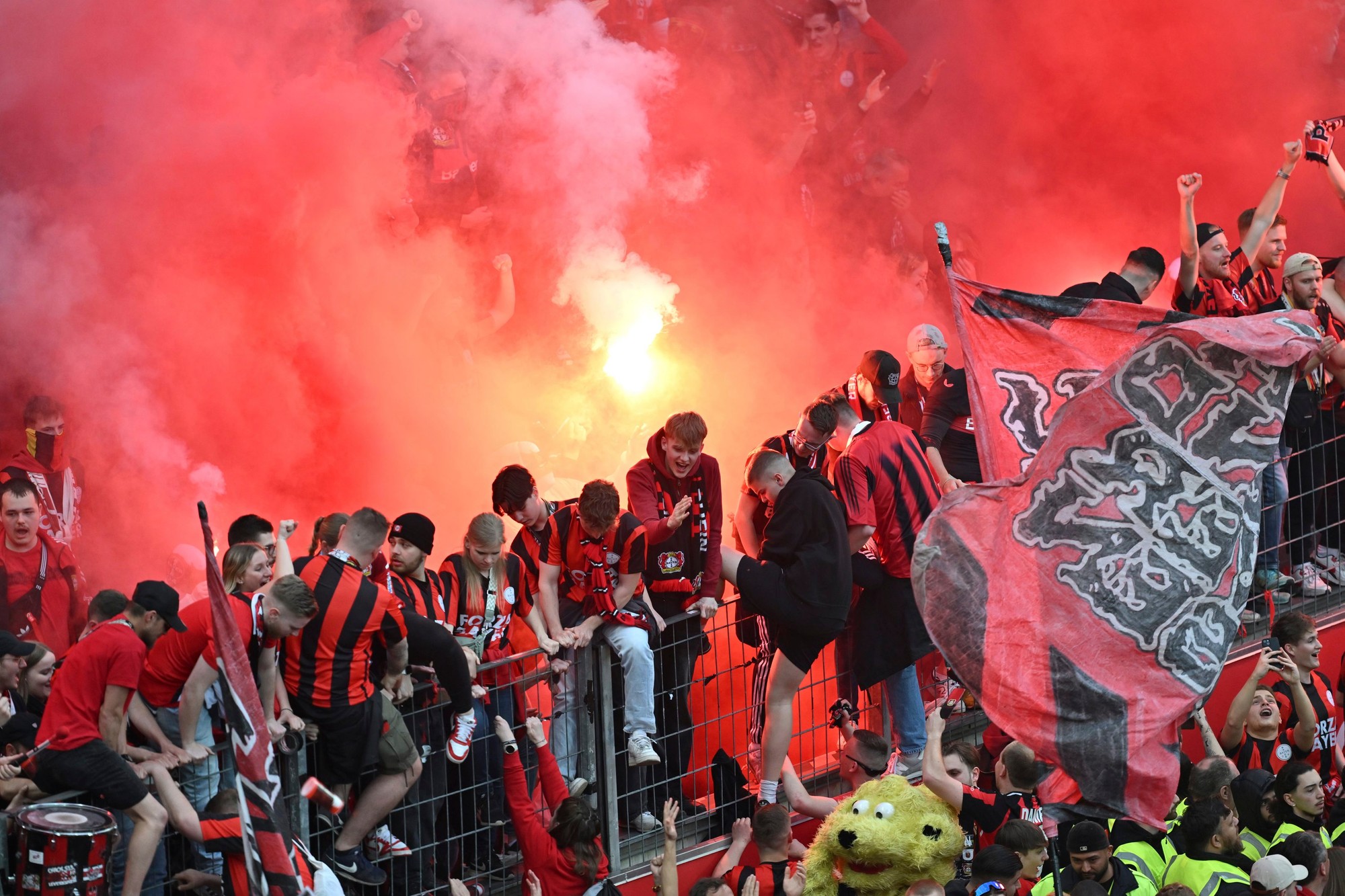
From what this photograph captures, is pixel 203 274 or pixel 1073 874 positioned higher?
pixel 203 274

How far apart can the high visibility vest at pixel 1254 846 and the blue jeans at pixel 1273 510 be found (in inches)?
82.9

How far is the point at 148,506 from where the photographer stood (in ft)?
29.5

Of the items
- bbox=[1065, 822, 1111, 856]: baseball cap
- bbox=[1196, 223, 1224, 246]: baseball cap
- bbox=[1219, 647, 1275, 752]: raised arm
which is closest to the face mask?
bbox=[1065, 822, 1111, 856]: baseball cap

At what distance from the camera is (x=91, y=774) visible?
5.71 m

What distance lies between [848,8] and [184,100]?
5.27 metres

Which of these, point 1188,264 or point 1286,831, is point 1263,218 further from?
point 1286,831

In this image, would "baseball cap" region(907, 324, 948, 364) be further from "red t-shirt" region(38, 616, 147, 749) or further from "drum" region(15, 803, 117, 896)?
"drum" region(15, 803, 117, 896)

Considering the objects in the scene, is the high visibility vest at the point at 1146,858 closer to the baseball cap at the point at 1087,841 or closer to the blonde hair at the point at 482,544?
the baseball cap at the point at 1087,841

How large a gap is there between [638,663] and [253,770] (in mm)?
2136

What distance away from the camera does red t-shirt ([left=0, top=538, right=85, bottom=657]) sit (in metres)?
8.42

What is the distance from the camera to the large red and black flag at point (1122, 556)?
6527 mm

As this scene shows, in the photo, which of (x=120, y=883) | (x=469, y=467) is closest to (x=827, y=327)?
(x=469, y=467)

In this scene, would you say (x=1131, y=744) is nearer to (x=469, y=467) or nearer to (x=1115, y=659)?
(x=1115, y=659)

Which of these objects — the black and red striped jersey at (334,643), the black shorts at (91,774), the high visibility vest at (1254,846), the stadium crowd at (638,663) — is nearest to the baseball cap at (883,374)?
the stadium crowd at (638,663)
